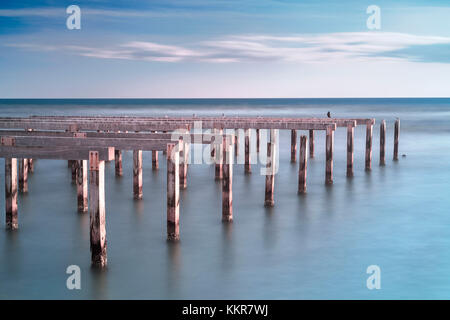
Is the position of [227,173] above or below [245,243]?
above

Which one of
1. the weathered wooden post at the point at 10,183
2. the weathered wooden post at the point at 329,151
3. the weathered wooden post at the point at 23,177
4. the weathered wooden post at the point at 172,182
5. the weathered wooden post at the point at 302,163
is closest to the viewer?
the weathered wooden post at the point at 172,182

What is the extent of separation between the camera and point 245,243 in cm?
1278

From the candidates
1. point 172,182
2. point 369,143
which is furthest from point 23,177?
point 369,143

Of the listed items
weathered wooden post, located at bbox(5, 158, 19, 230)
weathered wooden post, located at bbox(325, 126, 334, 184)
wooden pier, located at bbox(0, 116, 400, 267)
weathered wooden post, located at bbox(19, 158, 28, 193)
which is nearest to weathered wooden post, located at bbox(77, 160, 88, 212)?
wooden pier, located at bbox(0, 116, 400, 267)

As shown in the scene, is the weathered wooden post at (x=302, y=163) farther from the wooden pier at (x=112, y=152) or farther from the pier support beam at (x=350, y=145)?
the pier support beam at (x=350, y=145)

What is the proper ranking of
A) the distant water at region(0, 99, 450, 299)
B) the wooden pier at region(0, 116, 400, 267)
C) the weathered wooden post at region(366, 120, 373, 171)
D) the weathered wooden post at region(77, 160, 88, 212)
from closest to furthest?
the wooden pier at region(0, 116, 400, 267) < the distant water at region(0, 99, 450, 299) < the weathered wooden post at region(77, 160, 88, 212) < the weathered wooden post at region(366, 120, 373, 171)

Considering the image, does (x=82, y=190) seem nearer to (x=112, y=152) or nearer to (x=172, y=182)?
(x=172, y=182)

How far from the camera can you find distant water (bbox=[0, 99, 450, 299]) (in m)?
10.2

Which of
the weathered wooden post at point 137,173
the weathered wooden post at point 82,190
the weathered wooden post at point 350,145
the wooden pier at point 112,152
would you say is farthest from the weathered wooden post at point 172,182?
the weathered wooden post at point 350,145

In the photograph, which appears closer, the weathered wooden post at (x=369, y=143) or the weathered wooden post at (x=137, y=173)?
the weathered wooden post at (x=137, y=173)

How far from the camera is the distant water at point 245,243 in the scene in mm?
10227

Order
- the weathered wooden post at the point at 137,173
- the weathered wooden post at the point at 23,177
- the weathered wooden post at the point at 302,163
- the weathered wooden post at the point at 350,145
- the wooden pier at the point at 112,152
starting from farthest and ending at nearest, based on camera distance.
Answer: the weathered wooden post at the point at 350,145
the weathered wooden post at the point at 23,177
the weathered wooden post at the point at 302,163
the weathered wooden post at the point at 137,173
the wooden pier at the point at 112,152

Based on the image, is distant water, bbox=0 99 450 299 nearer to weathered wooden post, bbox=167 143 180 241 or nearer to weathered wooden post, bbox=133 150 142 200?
weathered wooden post, bbox=133 150 142 200
